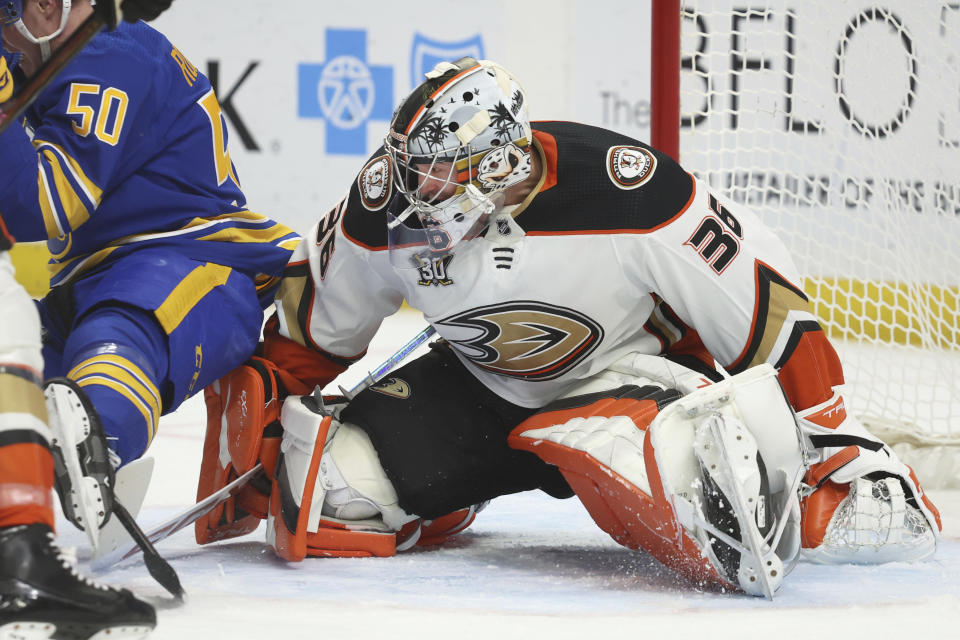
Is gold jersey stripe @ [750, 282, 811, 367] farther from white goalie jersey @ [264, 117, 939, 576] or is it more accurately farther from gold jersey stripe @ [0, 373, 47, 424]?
gold jersey stripe @ [0, 373, 47, 424]

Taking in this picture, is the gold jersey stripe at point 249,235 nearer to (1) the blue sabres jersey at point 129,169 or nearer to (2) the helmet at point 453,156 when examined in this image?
(1) the blue sabres jersey at point 129,169

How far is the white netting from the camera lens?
3473 millimetres

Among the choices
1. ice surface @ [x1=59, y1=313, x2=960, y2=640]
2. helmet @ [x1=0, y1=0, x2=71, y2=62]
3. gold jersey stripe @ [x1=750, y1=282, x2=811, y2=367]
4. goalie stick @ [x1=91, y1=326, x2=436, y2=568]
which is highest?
helmet @ [x1=0, y1=0, x2=71, y2=62]

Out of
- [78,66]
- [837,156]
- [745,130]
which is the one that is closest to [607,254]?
[78,66]

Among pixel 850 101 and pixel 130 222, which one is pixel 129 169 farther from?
pixel 850 101

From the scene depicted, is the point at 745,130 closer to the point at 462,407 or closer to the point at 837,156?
the point at 837,156

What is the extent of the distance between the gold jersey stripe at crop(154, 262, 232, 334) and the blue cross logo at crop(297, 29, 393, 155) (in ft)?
12.7

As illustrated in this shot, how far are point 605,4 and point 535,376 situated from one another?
→ 14.0ft

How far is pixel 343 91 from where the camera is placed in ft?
20.2

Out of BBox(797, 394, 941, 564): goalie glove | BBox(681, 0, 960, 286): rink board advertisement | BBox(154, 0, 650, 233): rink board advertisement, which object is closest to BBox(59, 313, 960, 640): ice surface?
BBox(797, 394, 941, 564): goalie glove

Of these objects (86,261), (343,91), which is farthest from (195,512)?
(343,91)

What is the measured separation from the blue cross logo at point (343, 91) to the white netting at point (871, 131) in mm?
2594

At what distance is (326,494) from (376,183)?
59 cm

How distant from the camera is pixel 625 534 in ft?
6.95
